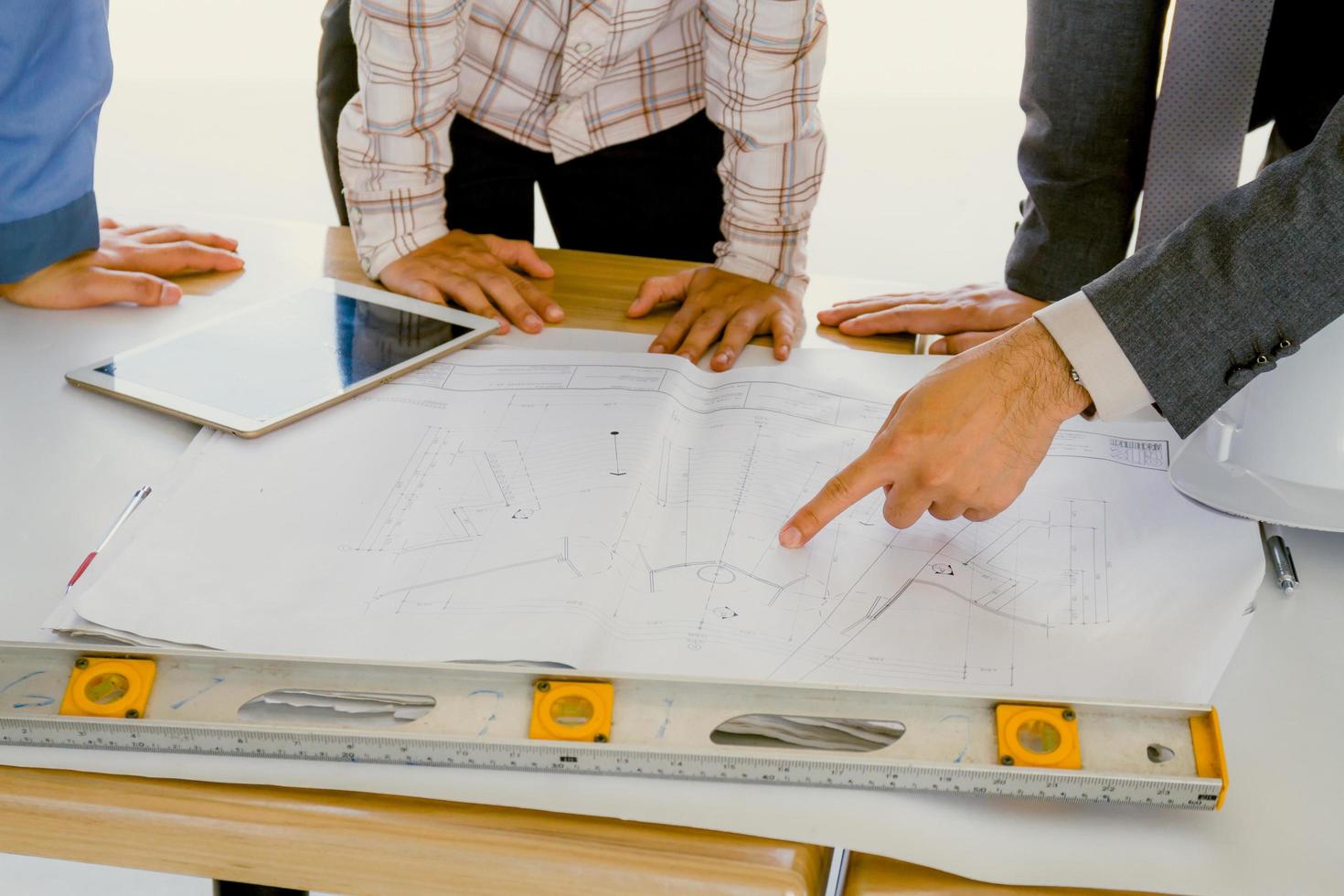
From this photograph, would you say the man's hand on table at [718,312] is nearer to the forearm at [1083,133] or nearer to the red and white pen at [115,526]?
the forearm at [1083,133]

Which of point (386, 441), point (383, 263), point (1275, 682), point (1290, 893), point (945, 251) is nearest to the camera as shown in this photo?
point (1290, 893)

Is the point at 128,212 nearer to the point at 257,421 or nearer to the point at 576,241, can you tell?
the point at 576,241

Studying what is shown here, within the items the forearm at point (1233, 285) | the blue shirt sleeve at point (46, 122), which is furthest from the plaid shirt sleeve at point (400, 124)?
the forearm at point (1233, 285)

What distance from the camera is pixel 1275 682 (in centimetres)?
64

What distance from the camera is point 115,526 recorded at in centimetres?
74

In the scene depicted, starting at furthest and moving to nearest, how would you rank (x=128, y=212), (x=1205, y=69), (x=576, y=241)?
(x=576, y=241) → (x=128, y=212) → (x=1205, y=69)

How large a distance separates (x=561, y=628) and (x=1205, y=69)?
2.67ft

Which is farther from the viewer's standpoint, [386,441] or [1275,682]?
[386,441]

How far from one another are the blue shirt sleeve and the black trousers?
38cm

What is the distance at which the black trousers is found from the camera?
132 centimetres

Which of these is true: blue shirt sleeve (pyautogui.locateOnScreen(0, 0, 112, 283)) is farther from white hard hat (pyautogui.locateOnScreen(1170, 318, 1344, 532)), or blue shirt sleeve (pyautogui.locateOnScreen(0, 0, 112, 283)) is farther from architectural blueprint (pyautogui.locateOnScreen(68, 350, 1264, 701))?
white hard hat (pyautogui.locateOnScreen(1170, 318, 1344, 532))

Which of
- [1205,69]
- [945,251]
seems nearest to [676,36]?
[1205,69]

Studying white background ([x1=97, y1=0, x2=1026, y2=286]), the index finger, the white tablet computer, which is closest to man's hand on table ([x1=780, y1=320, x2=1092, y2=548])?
the index finger

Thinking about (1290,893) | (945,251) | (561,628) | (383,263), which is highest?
(945,251)
